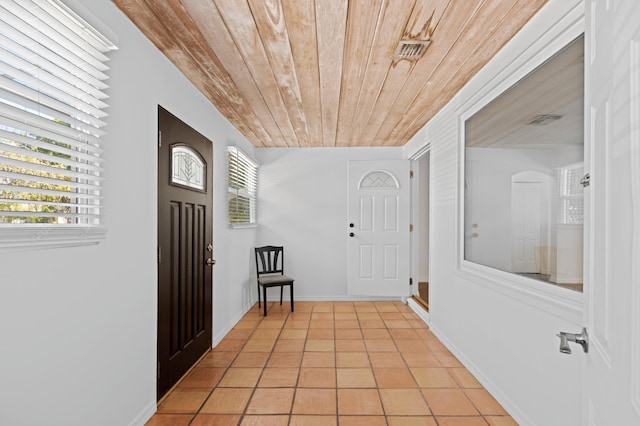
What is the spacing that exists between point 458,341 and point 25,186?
3.21 meters

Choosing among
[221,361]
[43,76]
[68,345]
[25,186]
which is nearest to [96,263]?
[68,345]

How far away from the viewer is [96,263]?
5.94 feet

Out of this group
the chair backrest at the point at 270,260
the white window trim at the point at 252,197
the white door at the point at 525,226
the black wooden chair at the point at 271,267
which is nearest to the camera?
the white door at the point at 525,226

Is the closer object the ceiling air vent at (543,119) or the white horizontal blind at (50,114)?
the white horizontal blind at (50,114)

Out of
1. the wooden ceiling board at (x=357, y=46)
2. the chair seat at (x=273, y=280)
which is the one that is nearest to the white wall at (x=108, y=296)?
the wooden ceiling board at (x=357, y=46)

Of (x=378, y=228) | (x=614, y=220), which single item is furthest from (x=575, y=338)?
(x=378, y=228)

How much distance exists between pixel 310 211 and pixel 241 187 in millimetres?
1309

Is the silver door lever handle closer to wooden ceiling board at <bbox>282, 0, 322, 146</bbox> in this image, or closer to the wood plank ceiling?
the wood plank ceiling

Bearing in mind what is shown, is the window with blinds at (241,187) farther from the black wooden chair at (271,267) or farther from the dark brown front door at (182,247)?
the dark brown front door at (182,247)

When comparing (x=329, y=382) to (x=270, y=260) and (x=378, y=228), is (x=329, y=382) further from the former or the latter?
(x=378, y=228)

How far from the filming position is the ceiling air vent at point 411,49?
7.64 ft

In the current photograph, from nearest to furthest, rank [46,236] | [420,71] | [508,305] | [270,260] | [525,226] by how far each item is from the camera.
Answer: [46,236]
[525,226]
[508,305]
[420,71]
[270,260]

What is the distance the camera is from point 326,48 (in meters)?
2.41

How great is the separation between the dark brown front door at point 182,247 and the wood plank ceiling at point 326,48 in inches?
20.5
